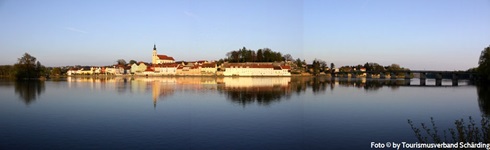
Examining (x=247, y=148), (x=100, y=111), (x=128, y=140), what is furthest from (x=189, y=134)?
(x=100, y=111)

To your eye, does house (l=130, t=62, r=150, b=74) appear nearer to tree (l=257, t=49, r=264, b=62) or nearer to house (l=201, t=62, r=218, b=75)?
house (l=201, t=62, r=218, b=75)

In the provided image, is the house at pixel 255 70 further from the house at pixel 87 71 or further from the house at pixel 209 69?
the house at pixel 87 71

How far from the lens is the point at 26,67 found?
2643 inches

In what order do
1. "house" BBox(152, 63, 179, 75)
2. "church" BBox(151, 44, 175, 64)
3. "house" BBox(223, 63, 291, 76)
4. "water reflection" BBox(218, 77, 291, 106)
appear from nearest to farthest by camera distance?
"water reflection" BBox(218, 77, 291, 106) < "house" BBox(223, 63, 291, 76) < "house" BBox(152, 63, 179, 75) < "church" BBox(151, 44, 175, 64)

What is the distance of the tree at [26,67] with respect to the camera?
66.3 m

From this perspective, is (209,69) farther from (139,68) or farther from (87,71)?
(87,71)

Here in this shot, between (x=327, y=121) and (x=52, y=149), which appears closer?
(x=52, y=149)

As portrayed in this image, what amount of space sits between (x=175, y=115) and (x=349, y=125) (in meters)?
7.34

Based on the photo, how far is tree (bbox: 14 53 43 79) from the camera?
218 ft

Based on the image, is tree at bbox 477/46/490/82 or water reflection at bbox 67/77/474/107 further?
tree at bbox 477/46/490/82

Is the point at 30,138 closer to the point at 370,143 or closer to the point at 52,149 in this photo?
the point at 52,149

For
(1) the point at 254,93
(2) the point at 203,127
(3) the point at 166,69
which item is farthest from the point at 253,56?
(2) the point at 203,127

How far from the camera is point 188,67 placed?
352 feet

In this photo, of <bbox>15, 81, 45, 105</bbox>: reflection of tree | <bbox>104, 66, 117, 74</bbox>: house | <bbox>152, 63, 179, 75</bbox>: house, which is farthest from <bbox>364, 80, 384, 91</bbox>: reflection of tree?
<bbox>104, 66, 117, 74</bbox>: house
